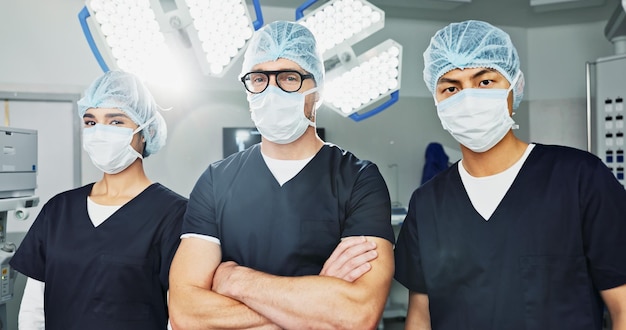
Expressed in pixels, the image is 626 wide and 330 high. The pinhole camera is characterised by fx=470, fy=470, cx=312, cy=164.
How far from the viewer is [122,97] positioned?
1458mm

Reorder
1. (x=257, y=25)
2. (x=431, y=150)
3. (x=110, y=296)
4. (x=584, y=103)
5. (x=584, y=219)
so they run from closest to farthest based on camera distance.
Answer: (x=584, y=219), (x=110, y=296), (x=257, y=25), (x=431, y=150), (x=584, y=103)

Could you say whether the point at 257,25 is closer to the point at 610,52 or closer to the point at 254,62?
the point at 254,62

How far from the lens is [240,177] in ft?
4.12

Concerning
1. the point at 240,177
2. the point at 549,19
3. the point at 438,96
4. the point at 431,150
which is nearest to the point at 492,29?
the point at 438,96

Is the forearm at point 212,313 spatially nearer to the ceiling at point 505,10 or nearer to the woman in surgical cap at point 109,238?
the woman in surgical cap at point 109,238

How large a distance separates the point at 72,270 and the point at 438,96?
111 centimetres

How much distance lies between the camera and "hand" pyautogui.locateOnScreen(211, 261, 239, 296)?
1.08 metres

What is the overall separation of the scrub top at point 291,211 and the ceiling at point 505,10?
102 inches

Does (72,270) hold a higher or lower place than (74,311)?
higher

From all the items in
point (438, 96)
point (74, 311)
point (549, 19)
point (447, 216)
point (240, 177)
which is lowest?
point (74, 311)

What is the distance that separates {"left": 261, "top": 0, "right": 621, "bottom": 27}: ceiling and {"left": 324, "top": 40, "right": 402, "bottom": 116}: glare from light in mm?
1586

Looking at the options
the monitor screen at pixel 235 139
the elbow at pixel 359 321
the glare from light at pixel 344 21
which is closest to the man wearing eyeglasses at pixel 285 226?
the elbow at pixel 359 321

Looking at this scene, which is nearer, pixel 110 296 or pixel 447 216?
pixel 447 216

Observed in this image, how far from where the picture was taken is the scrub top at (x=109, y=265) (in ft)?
4.26
